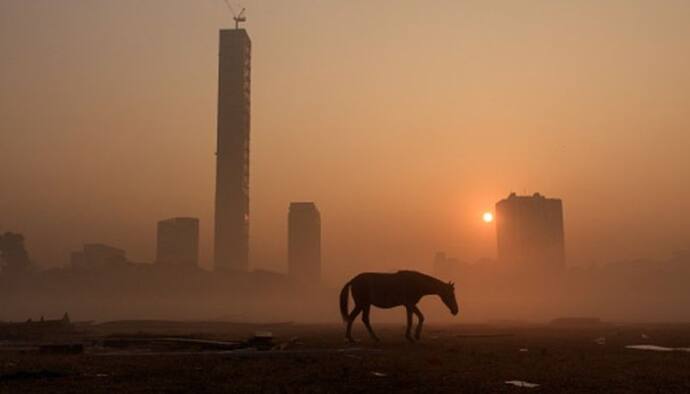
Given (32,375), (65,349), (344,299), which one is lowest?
(32,375)

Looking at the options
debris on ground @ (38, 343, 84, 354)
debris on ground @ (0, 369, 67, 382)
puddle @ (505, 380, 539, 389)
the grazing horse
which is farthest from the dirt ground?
the grazing horse

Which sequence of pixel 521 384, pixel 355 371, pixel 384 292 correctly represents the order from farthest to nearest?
pixel 384 292
pixel 355 371
pixel 521 384

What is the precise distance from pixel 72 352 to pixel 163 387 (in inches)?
491

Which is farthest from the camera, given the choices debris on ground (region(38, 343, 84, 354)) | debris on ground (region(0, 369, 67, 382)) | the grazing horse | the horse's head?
the horse's head

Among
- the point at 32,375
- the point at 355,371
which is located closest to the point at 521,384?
the point at 355,371

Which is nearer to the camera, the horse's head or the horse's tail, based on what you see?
the horse's tail

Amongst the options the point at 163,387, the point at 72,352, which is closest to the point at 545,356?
the point at 163,387

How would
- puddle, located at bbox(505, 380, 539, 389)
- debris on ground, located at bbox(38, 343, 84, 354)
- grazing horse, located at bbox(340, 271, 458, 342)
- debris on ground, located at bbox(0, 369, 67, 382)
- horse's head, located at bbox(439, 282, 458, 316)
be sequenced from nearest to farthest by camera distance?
puddle, located at bbox(505, 380, 539, 389) → debris on ground, located at bbox(0, 369, 67, 382) → debris on ground, located at bbox(38, 343, 84, 354) → grazing horse, located at bbox(340, 271, 458, 342) → horse's head, located at bbox(439, 282, 458, 316)

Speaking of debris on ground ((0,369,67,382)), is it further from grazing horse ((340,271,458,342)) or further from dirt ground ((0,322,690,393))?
grazing horse ((340,271,458,342))

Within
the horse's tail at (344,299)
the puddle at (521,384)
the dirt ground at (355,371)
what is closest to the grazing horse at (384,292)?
the horse's tail at (344,299)

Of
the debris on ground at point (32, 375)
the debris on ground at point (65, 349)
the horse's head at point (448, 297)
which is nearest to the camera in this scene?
the debris on ground at point (32, 375)

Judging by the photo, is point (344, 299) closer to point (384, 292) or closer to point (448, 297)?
point (384, 292)

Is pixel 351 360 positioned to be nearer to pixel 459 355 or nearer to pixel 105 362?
pixel 459 355

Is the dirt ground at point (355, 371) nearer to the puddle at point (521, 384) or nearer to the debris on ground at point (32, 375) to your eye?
the debris on ground at point (32, 375)
